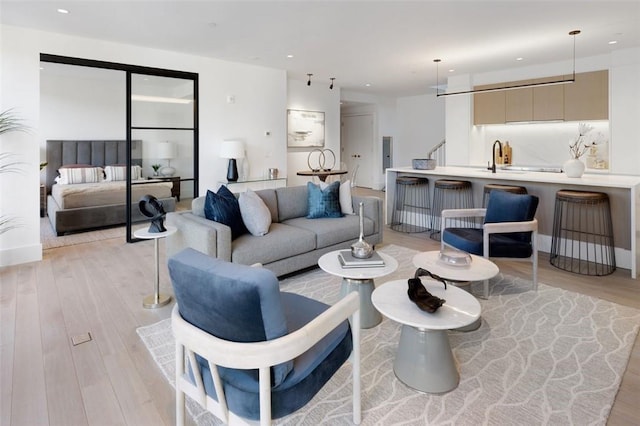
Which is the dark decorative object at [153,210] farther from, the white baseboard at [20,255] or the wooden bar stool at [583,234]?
the wooden bar stool at [583,234]

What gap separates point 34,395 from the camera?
1.91 metres

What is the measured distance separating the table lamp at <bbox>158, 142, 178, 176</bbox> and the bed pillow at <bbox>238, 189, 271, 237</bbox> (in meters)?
2.53

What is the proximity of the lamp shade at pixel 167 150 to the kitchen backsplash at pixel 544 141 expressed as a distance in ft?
17.2

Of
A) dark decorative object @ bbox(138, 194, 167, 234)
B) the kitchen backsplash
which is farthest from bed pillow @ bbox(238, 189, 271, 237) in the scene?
the kitchen backsplash

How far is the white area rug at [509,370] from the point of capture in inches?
69.6

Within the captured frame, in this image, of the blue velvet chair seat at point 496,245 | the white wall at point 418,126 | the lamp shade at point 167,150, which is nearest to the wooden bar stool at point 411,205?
the blue velvet chair seat at point 496,245

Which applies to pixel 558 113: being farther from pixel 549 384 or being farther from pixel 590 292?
pixel 549 384

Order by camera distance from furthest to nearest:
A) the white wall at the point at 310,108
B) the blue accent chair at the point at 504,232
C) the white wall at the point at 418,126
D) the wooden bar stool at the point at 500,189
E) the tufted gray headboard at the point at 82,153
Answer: the white wall at the point at 418,126, the white wall at the point at 310,108, the tufted gray headboard at the point at 82,153, the wooden bar stool at the point at 500,189, the blue accent chair at the point at 504,232

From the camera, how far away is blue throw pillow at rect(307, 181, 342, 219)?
416cm

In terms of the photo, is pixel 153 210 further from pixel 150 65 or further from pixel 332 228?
pixel 150 65

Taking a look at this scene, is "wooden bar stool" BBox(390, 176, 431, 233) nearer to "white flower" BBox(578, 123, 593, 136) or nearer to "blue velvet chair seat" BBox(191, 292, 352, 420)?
"white flower" BBox(578, 123, 593, 136)

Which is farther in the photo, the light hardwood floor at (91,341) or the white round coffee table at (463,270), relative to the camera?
the white round coffee table at (463,270)

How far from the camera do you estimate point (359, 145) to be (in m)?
10.6

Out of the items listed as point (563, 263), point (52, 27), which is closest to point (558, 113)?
point (563, 263)
